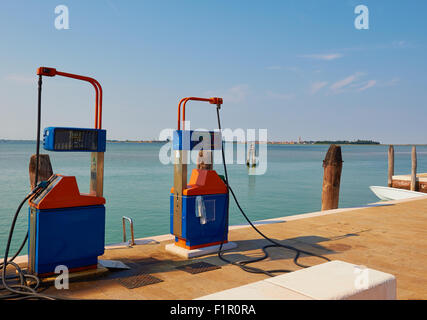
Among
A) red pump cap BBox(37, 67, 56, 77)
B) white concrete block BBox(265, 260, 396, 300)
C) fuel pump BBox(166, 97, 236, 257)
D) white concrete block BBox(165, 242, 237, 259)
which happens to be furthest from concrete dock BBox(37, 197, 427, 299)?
red pump cap BBox(37, 67, 56, 77)

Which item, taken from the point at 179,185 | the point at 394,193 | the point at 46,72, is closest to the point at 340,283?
the point at 179,185

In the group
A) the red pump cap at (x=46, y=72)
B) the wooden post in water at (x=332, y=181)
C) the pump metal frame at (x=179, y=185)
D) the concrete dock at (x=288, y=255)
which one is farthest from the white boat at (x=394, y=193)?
the red pump cap at (x=46, y=72)

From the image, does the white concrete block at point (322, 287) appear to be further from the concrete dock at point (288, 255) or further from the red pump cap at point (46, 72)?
the red pump cap at point (46, 72)

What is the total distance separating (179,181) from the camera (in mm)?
5633

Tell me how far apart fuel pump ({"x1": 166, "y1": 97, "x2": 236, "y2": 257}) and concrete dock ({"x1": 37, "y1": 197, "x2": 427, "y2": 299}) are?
0.28m

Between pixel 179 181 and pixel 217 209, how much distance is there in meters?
0.76

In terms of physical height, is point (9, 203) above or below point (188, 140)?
below

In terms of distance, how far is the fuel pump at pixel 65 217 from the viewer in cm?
433

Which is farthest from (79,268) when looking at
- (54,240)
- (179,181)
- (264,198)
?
(264,198)

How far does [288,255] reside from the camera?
A: 557cm

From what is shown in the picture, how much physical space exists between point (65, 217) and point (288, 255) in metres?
3.12

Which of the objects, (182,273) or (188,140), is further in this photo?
(188,140)
